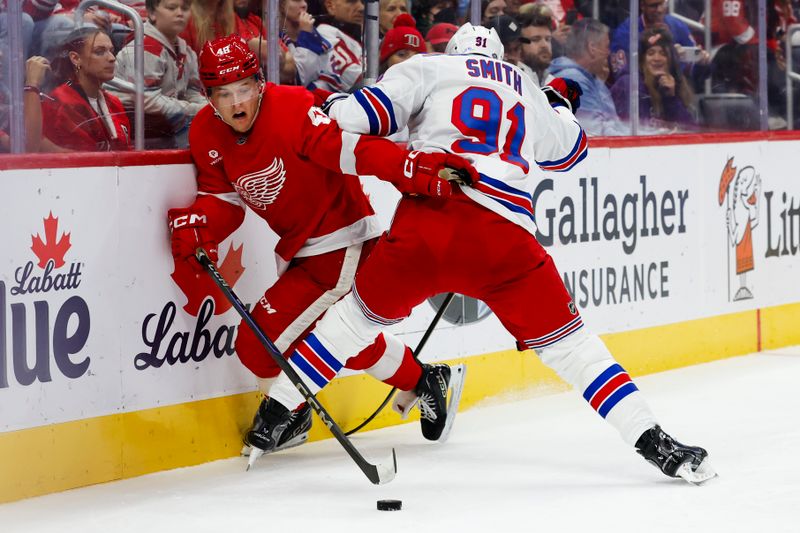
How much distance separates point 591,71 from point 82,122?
2.43 metres

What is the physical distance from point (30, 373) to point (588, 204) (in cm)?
250

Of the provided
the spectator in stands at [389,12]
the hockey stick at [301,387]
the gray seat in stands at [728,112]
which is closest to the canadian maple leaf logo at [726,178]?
the gray seat in stands at [728,112]

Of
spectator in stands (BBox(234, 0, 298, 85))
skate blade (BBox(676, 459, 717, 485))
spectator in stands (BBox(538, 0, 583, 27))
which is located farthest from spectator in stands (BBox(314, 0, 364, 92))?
skate blade (BBox(676, 459, 717, 485))

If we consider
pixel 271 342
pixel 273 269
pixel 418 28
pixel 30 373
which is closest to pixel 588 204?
pixel 418 28

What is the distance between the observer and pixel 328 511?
3346 millimetres

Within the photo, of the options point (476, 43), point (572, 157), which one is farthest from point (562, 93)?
point (476, 43)

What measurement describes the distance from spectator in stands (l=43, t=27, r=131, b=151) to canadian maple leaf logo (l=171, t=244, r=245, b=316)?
1.29ft

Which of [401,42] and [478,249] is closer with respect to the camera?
[478,249]

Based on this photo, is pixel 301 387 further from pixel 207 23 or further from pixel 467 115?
pixel 207 23

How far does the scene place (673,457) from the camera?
3.53m

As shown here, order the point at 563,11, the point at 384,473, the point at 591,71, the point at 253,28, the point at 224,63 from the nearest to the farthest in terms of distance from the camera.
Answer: the point at 384,473, the point at 224,63, the point at 253,28, the point at 563,11, the point at 591,71

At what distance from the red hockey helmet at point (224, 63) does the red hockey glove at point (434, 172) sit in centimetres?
53

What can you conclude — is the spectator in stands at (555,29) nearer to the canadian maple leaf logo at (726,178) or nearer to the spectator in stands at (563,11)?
the spectator in stands at (563,11)

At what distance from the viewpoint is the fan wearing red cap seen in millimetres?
4645
